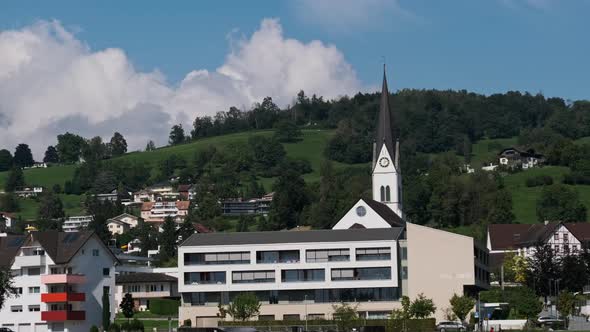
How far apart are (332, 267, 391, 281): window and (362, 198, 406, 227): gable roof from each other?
24.9 meters

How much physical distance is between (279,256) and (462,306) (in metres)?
23.8

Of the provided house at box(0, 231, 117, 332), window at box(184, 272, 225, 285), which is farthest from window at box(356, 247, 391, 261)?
house at box(0, 231, 117, 332)

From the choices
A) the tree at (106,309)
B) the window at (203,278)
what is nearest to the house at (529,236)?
the window at (203,278)

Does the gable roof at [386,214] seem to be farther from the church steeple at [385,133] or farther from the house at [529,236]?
the house at [529,236]

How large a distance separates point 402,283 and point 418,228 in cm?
561

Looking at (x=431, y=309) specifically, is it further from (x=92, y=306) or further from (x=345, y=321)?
(x=92, y=306)

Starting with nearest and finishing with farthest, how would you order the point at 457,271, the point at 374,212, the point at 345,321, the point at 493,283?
the point at 345,321, the point at 457,271, the point at 374,212, the point at 493,283

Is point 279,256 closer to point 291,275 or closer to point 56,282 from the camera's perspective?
point 291,275

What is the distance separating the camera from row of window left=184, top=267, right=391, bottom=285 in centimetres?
12369

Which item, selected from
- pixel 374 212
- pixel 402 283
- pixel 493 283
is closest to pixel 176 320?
pixel 402 283

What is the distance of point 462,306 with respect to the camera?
4291 inches

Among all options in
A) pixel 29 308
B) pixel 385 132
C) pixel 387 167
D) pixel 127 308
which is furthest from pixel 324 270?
pixel 385 132

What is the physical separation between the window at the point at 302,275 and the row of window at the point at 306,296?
112cm

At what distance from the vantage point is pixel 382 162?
170 metres
